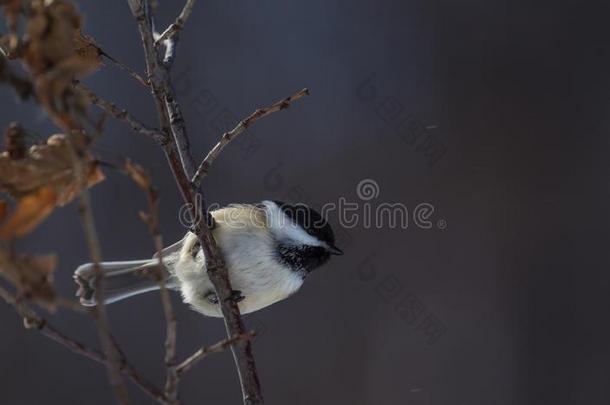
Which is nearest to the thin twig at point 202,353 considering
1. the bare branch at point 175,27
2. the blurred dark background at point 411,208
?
the bare branch at point 175,27

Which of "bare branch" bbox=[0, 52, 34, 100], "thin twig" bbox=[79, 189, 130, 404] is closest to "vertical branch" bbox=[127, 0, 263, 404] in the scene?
"bare branch" bbox=[0, 52, 34, 100]

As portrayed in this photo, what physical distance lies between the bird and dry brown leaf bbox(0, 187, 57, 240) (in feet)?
4.10

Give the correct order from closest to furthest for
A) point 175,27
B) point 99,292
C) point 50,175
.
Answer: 1. point 99,292
2. point 50,175
3. point 175,27

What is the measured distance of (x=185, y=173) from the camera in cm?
112

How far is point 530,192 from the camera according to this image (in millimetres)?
2990

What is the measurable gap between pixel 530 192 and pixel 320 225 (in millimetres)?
1368

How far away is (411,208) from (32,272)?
98.5 inches

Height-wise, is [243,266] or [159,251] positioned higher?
[243,266]

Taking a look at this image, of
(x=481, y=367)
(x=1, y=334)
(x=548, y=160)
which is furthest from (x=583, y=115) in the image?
(x=1, y=334)

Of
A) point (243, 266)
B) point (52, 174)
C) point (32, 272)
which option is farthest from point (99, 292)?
point (243, 266)

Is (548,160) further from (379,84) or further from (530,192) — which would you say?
(379,84)

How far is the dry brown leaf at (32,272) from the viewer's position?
531 millimetres

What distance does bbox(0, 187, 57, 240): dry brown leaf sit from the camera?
0.54 m

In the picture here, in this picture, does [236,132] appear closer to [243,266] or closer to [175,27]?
[175,27]
